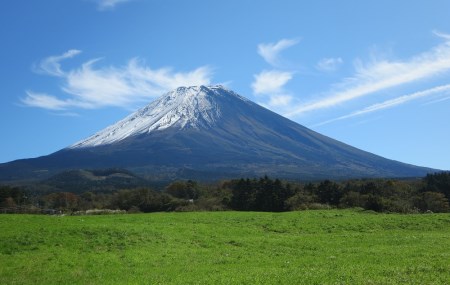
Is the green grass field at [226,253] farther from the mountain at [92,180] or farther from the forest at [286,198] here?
the mountain at [92,180]

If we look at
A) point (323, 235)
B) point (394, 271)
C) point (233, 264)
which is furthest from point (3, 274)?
point (323, 235)

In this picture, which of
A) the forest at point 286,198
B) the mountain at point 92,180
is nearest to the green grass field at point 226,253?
the forest at point 286,198

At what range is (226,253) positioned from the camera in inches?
772

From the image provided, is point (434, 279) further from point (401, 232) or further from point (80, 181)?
point (80, 181)

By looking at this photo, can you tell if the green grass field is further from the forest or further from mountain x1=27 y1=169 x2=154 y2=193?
mountain x1=27 y1=169 x2=154 y2=193

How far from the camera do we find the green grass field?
45.8 ft

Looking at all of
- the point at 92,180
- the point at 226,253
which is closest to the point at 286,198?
the point at 226,253

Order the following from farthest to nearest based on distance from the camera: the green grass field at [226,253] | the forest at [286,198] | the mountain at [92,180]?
the mountain at [92,180] → the forest at [286,198] → the green grass field at [226,253]

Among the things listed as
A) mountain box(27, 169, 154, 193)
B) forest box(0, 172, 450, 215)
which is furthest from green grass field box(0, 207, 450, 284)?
mountain box(27, 169, 154, 193)

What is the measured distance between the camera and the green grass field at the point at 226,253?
1395cm

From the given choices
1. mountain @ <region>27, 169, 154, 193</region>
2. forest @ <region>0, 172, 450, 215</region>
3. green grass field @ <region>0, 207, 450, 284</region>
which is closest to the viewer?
green grass field @ <region>0, 207, 450, 284</region>

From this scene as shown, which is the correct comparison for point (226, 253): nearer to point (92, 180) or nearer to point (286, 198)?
point (286, 198)

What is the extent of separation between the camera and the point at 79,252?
18938 mm

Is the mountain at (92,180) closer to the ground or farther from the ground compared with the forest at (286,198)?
farther from the ground
